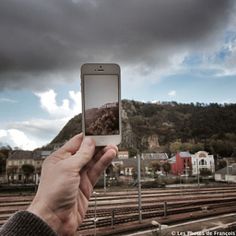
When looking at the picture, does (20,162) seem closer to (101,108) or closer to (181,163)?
(181,163)

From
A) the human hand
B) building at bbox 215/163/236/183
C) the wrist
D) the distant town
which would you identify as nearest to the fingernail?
the human hand

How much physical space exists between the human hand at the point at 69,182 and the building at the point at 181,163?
24.1 feet

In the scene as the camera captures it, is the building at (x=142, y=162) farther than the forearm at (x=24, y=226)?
Yes

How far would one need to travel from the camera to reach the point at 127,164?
25.1 ft

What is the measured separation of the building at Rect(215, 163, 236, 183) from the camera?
7.32m

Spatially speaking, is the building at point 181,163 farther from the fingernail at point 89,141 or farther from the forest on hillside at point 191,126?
the fingernail at point 89,141

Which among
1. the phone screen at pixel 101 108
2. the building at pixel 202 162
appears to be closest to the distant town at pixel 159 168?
the building at pixel 202 162

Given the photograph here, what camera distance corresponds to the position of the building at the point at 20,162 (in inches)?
265

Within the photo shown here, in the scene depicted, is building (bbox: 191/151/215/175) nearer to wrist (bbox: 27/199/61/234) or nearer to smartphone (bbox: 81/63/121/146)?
smartphone (bbox: 81/63/121/146)

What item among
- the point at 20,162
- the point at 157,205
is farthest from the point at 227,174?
the point at 20,162

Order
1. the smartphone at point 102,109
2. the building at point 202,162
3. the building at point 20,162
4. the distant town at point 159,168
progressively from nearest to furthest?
the smartphone at point 102,109
the building at point 20,162
the distant town at point 159,168
the building at point 202,162

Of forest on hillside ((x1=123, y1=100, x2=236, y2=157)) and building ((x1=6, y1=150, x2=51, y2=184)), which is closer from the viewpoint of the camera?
building ((x1=6, y1=150, x2=51, y2=184))

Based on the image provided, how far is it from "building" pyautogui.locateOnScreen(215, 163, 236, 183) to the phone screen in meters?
7.20

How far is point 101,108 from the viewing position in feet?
2.11
